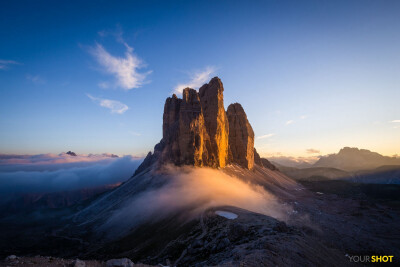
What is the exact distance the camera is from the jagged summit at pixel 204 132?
3996 inches

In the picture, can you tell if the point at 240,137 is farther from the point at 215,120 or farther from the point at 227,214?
the point at 227,214

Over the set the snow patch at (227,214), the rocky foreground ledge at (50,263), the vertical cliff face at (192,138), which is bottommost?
the snow patch at (227,214)

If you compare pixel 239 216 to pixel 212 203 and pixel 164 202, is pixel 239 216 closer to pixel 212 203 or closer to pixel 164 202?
pixel 212 203

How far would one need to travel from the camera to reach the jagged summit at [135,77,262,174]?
10150 cm

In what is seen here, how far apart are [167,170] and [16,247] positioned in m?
70.9

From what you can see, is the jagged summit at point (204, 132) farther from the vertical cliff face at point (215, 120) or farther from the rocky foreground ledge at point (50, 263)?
the rocky foreground ledge at point (50, 263)

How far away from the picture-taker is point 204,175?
3492 inches

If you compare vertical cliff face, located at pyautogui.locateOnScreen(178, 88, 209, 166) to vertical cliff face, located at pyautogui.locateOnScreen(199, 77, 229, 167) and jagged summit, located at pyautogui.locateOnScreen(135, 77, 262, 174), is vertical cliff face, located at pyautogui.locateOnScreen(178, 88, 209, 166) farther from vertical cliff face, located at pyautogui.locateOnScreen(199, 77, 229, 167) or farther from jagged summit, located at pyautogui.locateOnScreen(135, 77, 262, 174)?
vertical cliff face, located at pyautogui.locateOnScreen(199, 77, 229, 167)

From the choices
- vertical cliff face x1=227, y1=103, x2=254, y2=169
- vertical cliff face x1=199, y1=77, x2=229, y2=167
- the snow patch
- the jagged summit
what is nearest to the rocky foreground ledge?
the snow patch

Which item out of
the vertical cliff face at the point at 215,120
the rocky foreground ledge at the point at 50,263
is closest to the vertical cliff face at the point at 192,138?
the vertical cliff face at the point at 215,120

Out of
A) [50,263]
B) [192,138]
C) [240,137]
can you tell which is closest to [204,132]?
[192,138]

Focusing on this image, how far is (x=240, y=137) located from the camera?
470ft

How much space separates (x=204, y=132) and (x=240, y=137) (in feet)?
148

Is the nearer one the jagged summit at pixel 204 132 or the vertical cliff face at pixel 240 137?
the jagged summit at pixel 204 132
